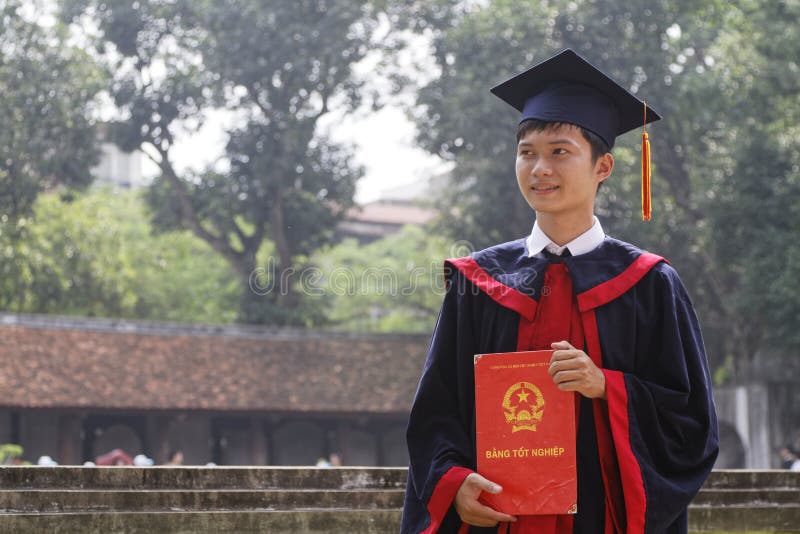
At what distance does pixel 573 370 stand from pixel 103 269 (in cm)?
2648

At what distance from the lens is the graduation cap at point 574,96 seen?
2.93m

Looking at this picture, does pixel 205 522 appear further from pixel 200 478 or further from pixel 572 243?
pixel 572 243

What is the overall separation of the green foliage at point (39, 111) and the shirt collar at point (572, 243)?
24079 millimetres

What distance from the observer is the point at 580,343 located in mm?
2791

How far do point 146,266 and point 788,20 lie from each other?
17.5m

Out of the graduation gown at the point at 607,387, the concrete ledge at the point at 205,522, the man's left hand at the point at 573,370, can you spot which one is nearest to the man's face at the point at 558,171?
the graduation gown at the point at 607,387

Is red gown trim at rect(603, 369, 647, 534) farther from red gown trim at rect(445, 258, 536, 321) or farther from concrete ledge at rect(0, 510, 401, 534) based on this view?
concrete ledge at rect(0, 510, 401, 534)

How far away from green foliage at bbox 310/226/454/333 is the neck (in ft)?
75.2

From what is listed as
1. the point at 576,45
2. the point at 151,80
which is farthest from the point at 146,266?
the point at 576,45

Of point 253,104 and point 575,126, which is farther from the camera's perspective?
point 253,104

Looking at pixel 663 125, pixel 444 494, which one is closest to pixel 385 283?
pixel 663 125

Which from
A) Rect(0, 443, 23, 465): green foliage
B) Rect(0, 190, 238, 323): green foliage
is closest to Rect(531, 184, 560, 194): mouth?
Rect(0, 443, 23, 465): green foliage

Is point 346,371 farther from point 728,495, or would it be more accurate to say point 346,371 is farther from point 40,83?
point 728,495

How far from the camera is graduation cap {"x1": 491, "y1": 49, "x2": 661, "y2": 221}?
2926 millimetres
